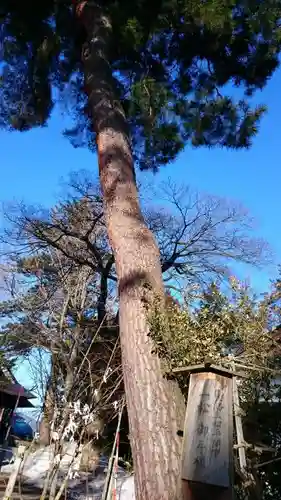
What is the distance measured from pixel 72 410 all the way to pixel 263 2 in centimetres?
607

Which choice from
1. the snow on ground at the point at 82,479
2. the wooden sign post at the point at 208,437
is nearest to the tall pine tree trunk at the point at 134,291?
the wooden sign post at the point at 208,437

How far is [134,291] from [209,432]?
1348 mm

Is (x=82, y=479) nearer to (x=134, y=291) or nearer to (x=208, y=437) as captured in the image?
(x=134, y=291)

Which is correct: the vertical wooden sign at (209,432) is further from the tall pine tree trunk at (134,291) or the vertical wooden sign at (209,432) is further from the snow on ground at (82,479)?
the snow on ground at (82,479)

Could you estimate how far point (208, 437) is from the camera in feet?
8.27

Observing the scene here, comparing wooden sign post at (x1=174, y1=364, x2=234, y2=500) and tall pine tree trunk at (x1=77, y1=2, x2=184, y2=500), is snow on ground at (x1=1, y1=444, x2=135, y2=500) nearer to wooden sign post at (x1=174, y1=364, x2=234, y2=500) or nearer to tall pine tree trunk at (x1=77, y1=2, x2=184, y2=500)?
tall pine tree trunk at (x1=77, y1=2, x2=184, y2=500)

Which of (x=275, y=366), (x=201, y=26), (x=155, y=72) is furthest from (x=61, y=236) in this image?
(x=275, y=366)

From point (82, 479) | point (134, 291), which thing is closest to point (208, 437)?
point (134, 291)

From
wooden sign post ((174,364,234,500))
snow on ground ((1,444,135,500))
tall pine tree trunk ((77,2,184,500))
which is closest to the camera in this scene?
wooden sign post ((174,364,234,500))

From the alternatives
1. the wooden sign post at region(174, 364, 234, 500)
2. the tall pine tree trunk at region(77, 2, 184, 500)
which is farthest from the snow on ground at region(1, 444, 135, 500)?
the wooden sign post at region(174, 364, 234, 500)

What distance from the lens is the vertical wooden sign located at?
7.89 feet

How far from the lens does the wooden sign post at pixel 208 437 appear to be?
7.80 ft

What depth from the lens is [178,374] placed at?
312cm

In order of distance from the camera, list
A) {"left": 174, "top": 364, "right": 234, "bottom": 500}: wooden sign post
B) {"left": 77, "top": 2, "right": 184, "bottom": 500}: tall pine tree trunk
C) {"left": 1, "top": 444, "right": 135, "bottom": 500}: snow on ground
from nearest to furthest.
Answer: {"left": 174, "top": 364, "right": 234, "bottom": 500}: wooden sign post
{"left": 77, "top": 2, "right": 184, "bottom": 500}: tall pine tree trunk
{"left": 1, "top": 444, "right": 135, "bottom": 500}: snow on ground
